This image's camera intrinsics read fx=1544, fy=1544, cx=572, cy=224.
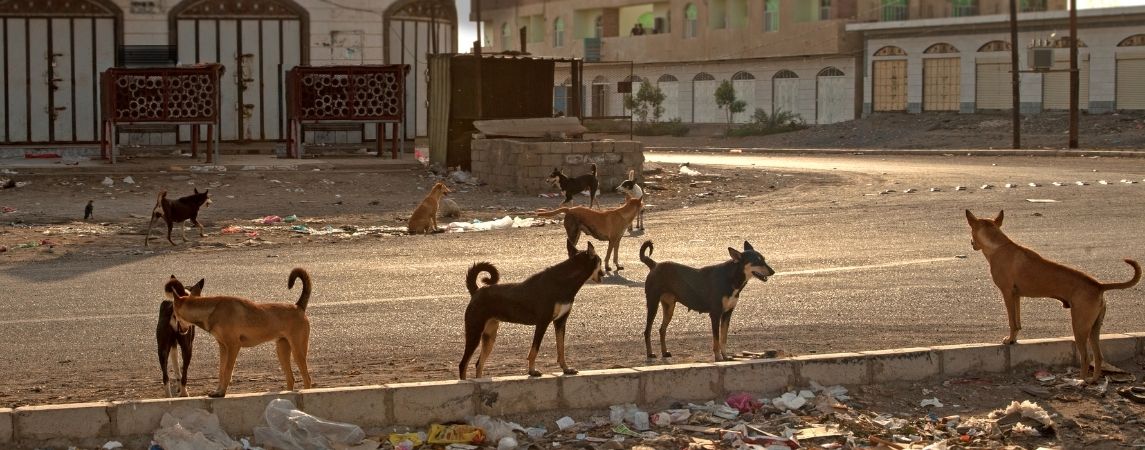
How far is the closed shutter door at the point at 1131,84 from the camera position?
1886 inches

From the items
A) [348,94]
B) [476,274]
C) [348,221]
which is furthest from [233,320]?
[348,94]

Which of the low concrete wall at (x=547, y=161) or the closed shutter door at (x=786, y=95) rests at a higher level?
the closed shutter door at (x=786, y=95)

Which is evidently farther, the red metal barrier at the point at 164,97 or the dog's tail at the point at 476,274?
the red metal barrier at the point at 164,97

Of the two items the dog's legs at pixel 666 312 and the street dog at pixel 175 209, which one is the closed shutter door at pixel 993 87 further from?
the dog's legs at pixel 666 312

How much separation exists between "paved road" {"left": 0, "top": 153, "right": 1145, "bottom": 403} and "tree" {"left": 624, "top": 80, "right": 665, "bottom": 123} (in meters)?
42.4

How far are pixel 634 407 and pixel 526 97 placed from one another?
21.0 m

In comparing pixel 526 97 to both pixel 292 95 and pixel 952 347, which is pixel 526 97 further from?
pixel 952 347

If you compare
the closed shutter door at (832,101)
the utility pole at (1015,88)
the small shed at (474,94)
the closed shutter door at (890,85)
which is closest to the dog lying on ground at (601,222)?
the small shed at (474,94)

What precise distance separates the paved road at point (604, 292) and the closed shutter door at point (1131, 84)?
90.9ft

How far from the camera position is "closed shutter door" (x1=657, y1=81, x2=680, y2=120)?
217 feet

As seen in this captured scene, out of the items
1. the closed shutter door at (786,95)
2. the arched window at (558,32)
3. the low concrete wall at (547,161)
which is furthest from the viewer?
the arched window at (558,32)

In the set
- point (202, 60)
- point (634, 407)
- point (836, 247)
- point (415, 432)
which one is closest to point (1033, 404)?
point (634, 407)

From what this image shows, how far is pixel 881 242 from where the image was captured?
1656 centimetres

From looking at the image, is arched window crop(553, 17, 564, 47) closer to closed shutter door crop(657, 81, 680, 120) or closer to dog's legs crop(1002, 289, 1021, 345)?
closed shutter door crop(657, 81, 680, 120)
